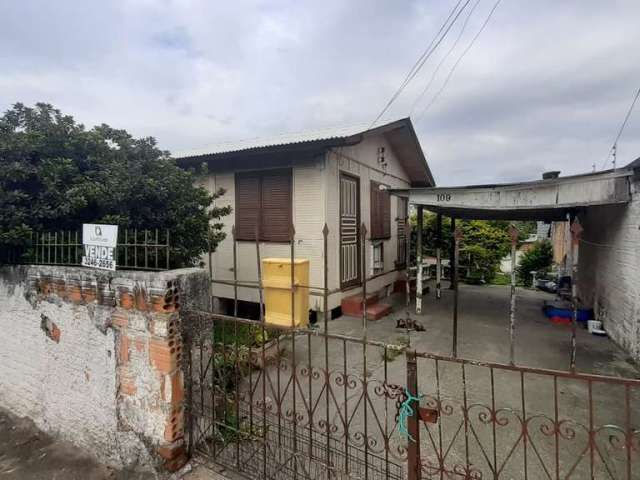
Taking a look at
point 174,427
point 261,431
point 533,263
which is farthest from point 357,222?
point 533,263

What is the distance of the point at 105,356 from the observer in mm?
3141

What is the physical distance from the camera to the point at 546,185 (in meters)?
5.48

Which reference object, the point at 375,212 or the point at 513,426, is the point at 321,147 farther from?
the point at 513,426

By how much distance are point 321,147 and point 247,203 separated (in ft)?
7.47

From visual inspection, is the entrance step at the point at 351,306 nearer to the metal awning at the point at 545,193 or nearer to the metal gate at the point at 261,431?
the metal awning at the point at 545,193

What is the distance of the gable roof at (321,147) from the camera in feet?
21.7

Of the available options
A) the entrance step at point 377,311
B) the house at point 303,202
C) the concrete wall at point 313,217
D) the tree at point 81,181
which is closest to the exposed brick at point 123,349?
the tree at point 81,181

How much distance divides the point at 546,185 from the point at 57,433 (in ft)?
23.3

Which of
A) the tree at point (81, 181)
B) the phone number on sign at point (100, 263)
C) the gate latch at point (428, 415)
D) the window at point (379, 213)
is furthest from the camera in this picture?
the window at point (379, 213)

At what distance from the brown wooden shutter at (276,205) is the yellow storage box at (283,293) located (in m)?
1.27

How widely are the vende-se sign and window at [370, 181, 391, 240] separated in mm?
6799

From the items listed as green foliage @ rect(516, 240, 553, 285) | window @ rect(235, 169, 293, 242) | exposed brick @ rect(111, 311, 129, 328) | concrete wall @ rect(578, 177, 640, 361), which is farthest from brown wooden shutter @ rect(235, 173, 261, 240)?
green foliage @ rect(516, 240, 553, 285)

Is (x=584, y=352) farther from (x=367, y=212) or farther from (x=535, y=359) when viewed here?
(x=367, y=212)

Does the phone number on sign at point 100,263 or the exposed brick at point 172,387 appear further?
the phone number on sign at point 100,263
